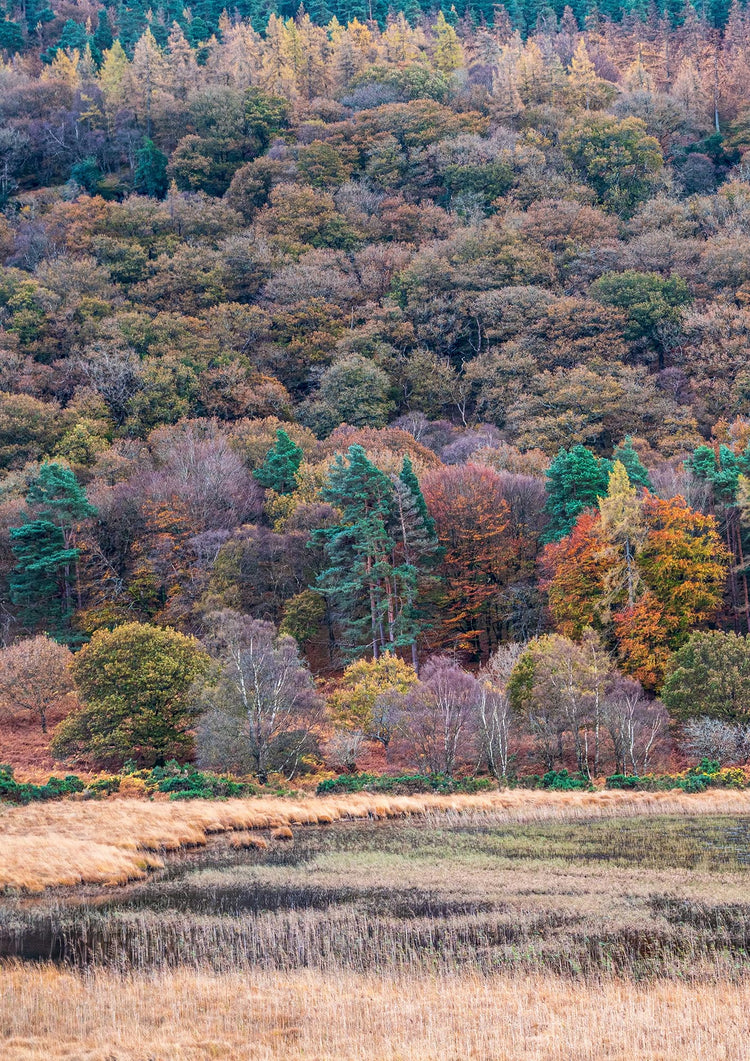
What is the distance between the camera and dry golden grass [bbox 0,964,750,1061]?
40.6 ft

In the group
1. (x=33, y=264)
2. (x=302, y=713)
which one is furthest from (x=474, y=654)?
(x=33, y=264)

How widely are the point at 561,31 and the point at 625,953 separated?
592 ft

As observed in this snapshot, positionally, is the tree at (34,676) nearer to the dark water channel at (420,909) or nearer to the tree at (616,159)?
the dark water channel at (420,909)

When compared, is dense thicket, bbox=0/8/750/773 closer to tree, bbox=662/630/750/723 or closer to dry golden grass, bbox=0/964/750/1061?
tree, bbox=662/630/750/723

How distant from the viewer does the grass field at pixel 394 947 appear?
1288 centimetres

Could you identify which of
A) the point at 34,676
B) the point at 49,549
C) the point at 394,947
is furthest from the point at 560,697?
the point at 49,549

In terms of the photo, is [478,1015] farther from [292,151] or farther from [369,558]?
[292,151]

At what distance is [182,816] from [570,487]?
3485 centimetres

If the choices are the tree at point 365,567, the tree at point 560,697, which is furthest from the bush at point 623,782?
the tree at point 365,567

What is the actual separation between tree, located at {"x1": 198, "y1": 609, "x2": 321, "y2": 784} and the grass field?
1072 cm

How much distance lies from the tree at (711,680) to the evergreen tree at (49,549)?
35.1 meters

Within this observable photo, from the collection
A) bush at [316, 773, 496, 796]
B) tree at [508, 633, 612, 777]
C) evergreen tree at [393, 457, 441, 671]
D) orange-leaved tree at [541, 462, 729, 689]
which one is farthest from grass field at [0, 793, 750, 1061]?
evergreen tree at [393, 457, 441, 671]

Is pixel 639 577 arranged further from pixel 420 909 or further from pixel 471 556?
pixel 420 909

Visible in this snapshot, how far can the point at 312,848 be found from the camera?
27844mm
